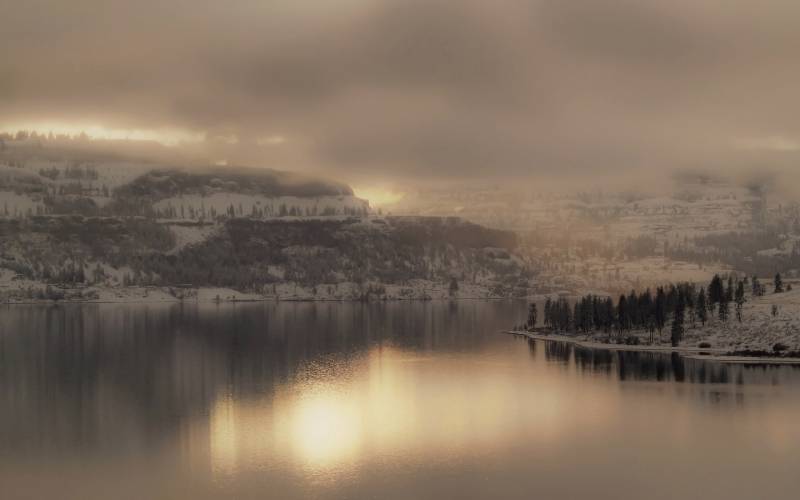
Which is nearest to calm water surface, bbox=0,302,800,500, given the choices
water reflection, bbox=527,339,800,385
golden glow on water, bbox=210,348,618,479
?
golden glow on water, bbox=210,348,618,479

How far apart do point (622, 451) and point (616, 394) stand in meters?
47.6

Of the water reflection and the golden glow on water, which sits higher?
the golden glow on water

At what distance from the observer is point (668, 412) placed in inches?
5468

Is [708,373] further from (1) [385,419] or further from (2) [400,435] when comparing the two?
(2) [400,435]

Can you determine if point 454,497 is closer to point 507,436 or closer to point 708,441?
point 507,436

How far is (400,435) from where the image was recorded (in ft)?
399

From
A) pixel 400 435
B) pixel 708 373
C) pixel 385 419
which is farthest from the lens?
pixel 708 373

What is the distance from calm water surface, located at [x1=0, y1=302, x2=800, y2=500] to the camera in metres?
94.6

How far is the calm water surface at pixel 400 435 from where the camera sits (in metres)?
94.6

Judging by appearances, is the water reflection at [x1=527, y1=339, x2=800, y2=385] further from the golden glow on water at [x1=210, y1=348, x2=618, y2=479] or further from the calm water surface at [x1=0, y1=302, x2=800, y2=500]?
the golden glow on water at [x1=210, y1=348, x2=618, y2=479]

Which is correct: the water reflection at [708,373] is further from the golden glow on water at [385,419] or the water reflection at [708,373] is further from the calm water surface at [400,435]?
the golden glow on water at [385,419]

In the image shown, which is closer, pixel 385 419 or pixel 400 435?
pixel 400 435

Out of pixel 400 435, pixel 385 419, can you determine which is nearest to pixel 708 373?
pixel 385 419

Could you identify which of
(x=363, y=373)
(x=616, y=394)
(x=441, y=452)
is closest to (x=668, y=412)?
(x=616, y=394)
